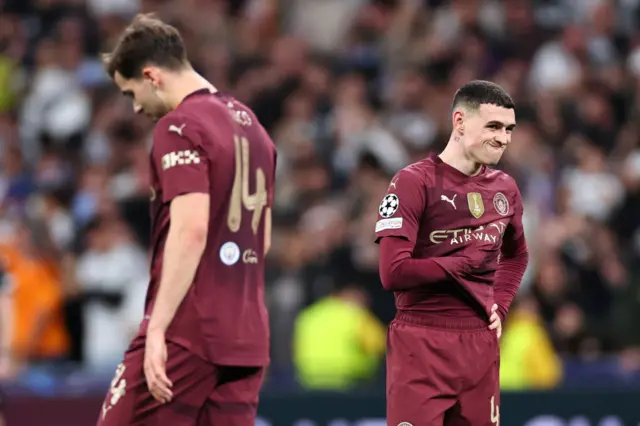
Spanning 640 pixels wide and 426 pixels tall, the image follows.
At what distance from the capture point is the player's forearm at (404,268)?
5645mm

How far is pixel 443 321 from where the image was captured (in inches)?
229

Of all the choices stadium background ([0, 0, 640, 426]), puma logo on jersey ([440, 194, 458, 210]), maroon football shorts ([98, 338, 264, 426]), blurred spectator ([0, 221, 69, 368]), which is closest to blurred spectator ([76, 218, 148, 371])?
stadium background ([0, 0, 640, 426])

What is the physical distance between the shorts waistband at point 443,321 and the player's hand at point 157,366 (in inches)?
45.6

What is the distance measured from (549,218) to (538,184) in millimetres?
496

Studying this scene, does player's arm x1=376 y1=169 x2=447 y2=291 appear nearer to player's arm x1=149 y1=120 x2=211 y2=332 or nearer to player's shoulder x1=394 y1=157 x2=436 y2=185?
player's shoulder x1=394 y1=157 x2=436 y2=185

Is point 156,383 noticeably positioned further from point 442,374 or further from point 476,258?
point 476,258

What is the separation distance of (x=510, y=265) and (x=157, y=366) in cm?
189

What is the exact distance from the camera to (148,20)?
227 inches

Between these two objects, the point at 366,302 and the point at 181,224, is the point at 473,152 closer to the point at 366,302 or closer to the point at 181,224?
the point at 181,224

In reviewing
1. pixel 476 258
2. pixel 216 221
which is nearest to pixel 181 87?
pixel 216 221

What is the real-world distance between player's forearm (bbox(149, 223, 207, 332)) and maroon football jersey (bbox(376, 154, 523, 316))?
861 mm

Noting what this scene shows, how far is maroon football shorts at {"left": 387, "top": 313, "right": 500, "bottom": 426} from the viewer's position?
226 inches

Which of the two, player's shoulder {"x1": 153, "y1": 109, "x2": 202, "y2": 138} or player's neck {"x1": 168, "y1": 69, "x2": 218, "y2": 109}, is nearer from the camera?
player's shoulder {"x1": 153, "y1": 109, "x2": 202, "y2": 138}

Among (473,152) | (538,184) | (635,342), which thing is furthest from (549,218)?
(473,152)
